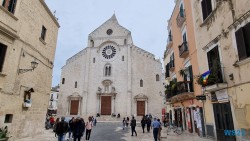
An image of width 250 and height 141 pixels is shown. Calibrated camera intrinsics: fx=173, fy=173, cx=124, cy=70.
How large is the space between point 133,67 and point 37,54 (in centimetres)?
2346

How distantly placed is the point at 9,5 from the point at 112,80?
25.4m

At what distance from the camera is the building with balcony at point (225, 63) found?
287 inches

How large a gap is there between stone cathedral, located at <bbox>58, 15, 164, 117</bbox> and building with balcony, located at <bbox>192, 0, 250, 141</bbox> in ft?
70.6

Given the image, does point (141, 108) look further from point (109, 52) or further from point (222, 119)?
point (222, 119)

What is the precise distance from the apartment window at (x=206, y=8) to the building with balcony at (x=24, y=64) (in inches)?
413

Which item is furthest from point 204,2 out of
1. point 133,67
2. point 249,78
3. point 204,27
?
point 133,67

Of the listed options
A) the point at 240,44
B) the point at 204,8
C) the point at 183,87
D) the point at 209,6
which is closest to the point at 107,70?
the point at 183,87

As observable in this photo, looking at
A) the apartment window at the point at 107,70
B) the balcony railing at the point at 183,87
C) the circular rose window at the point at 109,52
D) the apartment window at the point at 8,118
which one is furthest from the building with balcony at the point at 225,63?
the circular rose window at the point at 109,52

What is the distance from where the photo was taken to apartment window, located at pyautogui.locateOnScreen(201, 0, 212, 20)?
10273mm

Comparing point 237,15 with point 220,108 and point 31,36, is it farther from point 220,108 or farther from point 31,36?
point 31,36

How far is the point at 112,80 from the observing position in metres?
33.8

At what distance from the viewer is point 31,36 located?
1128cm

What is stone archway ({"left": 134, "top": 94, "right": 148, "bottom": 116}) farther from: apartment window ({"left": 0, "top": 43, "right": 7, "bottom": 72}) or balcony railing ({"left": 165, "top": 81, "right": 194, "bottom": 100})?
apartment window ({"left": 0, "top": 43, "right": 7, "bottom": 72})

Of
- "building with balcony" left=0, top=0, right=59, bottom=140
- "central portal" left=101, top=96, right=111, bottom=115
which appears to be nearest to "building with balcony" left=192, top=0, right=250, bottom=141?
"building with balcony" left=0, top=0, right=59, bottom=140
